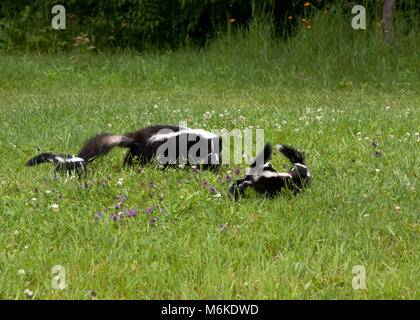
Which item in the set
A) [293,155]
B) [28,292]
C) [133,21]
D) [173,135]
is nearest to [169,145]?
[173,135]

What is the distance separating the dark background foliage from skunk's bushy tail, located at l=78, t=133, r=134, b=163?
22.2 feet

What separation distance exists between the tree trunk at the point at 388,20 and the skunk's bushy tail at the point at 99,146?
6.40 metres

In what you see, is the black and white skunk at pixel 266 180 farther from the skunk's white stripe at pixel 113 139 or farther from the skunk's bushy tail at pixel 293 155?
the skunk's white stripe at pixel 113 139

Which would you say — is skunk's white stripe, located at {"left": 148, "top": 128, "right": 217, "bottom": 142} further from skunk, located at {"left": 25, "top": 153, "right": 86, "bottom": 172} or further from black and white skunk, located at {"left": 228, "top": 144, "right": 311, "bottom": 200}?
black and white skunk, located at {"left": 228, "top": 144, "right": 311, "bottom": 200}

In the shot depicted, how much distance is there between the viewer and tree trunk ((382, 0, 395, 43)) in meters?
8.63

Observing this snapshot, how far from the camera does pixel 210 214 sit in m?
2.92

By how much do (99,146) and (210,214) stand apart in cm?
115

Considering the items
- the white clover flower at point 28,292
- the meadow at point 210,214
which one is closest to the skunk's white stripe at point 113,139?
the meadow at point 210,214

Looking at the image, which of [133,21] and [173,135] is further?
[133,21]

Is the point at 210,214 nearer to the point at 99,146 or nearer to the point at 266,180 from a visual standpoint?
the point at 266,180

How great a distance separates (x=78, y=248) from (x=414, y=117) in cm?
381

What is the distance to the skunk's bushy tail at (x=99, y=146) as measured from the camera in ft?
11.9

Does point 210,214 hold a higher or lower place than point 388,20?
lower
